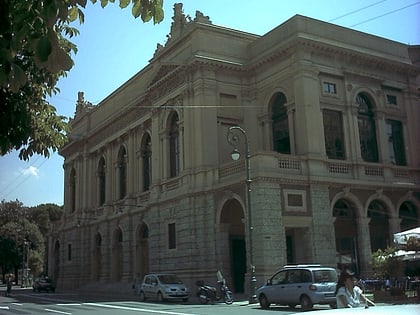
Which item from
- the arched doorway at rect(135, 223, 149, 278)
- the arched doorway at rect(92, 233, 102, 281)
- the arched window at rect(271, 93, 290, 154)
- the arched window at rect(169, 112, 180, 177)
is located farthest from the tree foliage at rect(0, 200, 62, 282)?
the arched window at rect(271, 93, 290, 154)

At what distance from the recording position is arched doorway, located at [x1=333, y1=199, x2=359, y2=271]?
3303 cm

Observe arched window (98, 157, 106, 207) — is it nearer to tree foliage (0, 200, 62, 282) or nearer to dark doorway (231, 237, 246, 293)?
dark doorway (231, 237, 246, 293)

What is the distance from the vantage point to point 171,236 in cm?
3788

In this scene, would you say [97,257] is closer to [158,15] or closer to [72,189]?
[72,189]

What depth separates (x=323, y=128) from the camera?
33531 millimetres

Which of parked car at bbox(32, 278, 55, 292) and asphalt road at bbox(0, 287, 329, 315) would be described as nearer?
asphalt road at bbox(0, 287, 329, 315)

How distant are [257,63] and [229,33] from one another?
11.2 feet

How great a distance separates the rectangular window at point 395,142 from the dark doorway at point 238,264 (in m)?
12.4

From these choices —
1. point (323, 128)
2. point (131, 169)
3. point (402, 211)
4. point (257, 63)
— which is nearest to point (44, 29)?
point (323, 128)

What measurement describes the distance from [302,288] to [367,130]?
58.1 feet

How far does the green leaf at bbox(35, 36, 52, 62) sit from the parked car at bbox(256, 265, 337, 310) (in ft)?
64.3

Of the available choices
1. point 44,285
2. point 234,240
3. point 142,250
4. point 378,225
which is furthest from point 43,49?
point 44,285

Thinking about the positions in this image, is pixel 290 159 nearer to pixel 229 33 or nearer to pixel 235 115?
pixel 235 115

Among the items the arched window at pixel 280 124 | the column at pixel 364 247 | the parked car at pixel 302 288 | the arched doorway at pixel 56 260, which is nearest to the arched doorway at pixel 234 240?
the arched window at pixel 280 124
